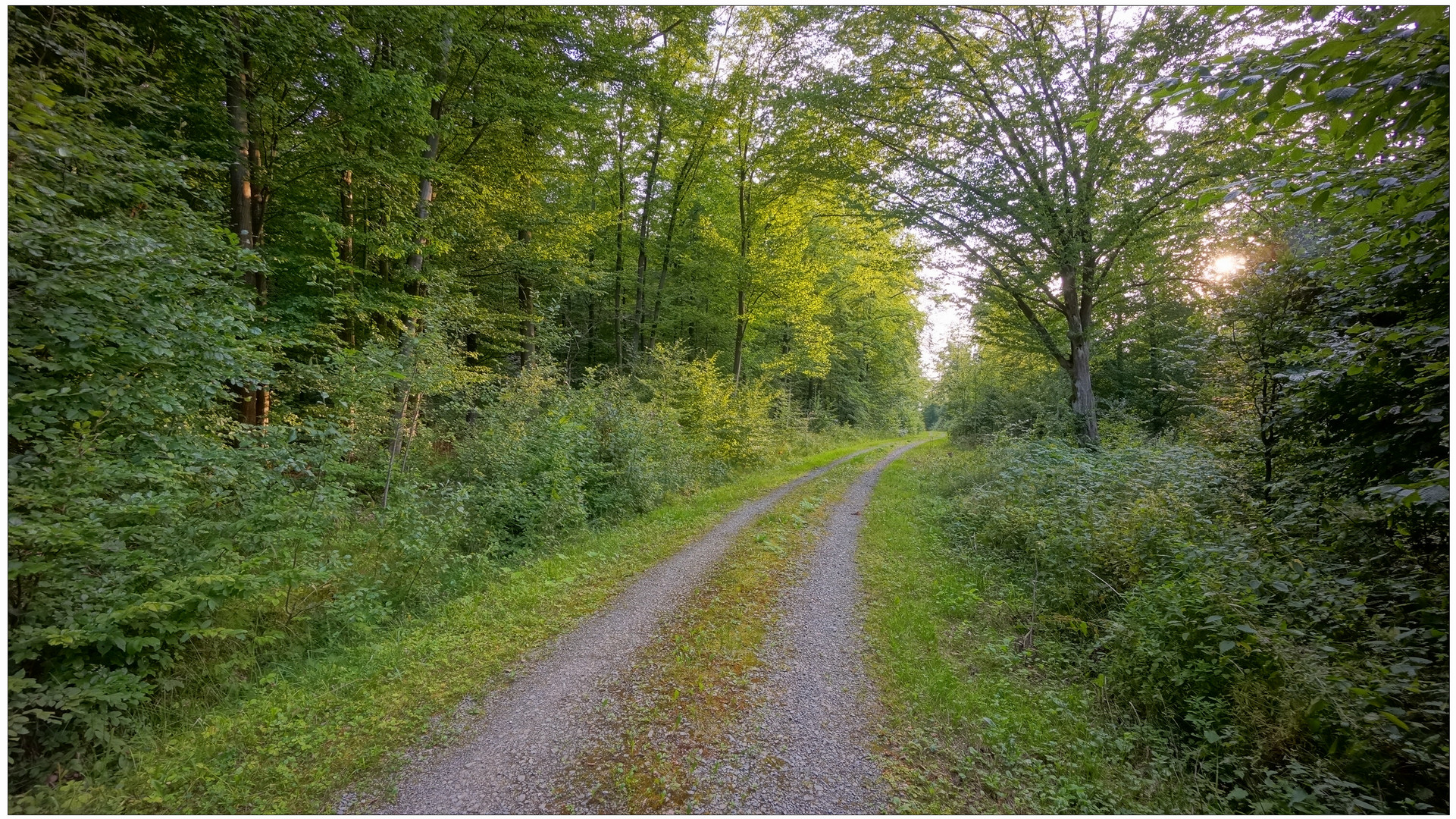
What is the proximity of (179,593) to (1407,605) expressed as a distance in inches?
362

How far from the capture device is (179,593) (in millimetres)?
4004

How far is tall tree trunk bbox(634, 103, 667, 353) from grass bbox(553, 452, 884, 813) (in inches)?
539

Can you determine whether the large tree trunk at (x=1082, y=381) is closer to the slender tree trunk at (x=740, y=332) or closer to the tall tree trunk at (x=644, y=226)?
the slender tree trunk at (x=740, y=332)

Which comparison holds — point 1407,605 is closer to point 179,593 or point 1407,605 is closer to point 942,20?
point 179,593

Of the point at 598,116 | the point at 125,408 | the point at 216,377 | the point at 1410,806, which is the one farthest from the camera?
the point at 598,116

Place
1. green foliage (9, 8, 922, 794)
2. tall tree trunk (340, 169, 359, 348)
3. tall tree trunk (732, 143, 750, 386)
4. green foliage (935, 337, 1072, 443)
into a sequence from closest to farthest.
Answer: green foliage (9, 8, 922, 794), tall tree trunk (340, 169, 359, 348), green foliage (935, 337, 1072, 443), tall tree trunk (732, 143, 750, 386)

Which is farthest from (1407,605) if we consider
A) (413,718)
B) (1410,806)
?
(413,718)

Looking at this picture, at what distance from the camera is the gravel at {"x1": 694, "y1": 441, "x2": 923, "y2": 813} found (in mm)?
3184

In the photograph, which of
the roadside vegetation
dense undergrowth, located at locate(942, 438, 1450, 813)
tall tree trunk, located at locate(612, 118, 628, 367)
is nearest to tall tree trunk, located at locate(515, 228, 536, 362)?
tall tree trunk, located at locate(612, 118, 628, 367)

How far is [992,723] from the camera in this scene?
394 centimetres

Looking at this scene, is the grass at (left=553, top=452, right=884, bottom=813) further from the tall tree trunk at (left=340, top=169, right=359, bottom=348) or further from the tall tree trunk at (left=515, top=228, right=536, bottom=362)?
the tall tree trunk at (left=515, top=228, right=536, bottom=362)

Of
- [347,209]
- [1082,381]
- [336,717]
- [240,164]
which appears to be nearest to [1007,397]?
[1082,381]

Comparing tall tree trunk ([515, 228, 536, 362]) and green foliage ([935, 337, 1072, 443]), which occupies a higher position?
tall tree trunk ([515, 228, 536, 362])

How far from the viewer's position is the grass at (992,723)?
10.5 ft
